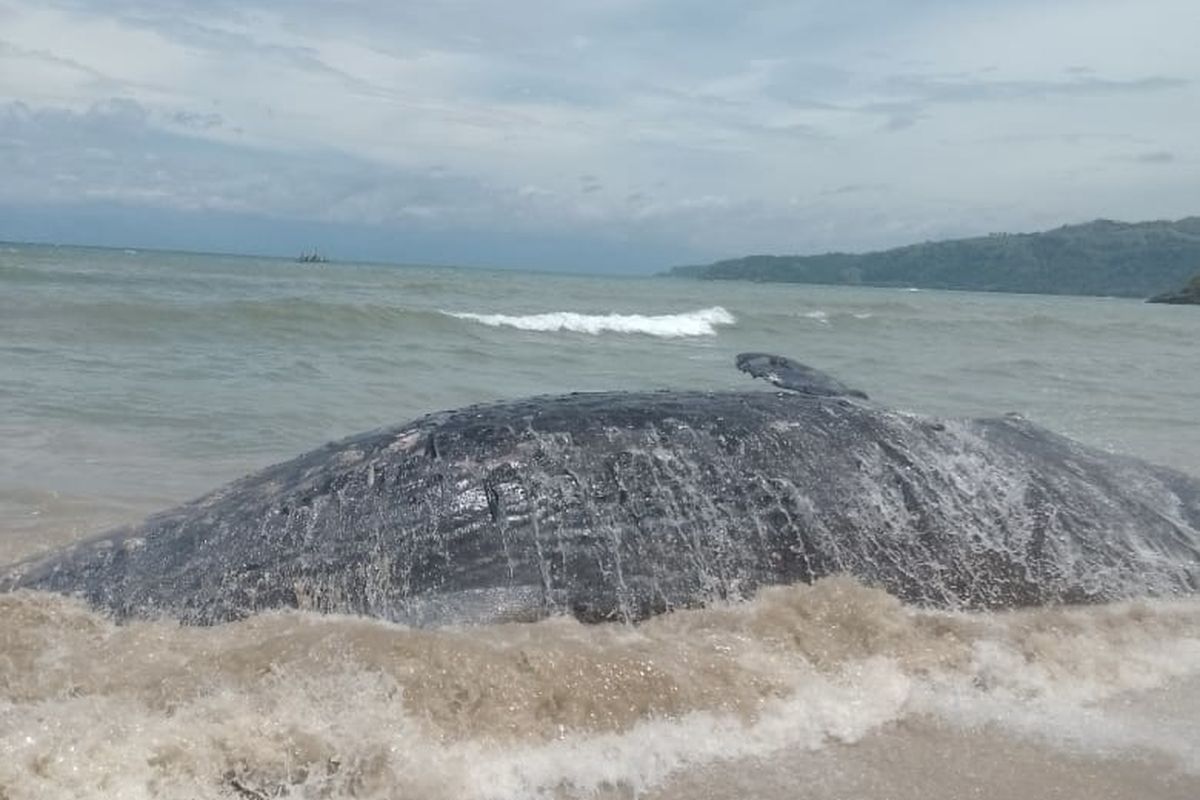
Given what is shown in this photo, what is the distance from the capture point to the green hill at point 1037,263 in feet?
404

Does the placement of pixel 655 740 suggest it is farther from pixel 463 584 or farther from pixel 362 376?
pixel 362 376

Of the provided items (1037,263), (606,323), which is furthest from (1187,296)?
(606,323)

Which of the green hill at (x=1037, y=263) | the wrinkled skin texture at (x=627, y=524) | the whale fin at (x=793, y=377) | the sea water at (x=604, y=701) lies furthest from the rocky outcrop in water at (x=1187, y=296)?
the sea water at (x=604, y=701)

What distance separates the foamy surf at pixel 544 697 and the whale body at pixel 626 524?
152 millimetres

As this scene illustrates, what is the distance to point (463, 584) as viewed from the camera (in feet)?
14.8

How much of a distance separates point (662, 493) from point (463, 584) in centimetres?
98

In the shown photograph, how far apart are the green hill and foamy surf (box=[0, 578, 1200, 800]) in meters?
118

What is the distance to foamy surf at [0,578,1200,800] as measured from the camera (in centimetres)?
345

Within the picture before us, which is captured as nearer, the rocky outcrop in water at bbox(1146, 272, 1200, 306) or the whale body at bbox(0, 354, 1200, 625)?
the whale body at bbox(0, 354, 1200, 625)

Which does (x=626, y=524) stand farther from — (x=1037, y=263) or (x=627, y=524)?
(x=1037, y=263)

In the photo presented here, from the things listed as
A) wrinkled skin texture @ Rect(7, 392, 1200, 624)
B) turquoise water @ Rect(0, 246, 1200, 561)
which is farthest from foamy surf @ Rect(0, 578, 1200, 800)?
turquoise water @ Rect(0, 246, 1200, 561)

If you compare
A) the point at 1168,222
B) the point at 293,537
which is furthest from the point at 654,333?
the point at 1168,222

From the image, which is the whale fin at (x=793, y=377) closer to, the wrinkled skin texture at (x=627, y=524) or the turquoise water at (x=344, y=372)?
the wrinkled skin texture at (x=627, y=524)

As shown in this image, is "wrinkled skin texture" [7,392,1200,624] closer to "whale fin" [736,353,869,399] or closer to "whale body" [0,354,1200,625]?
"whale body" [0,354,1200,625]
